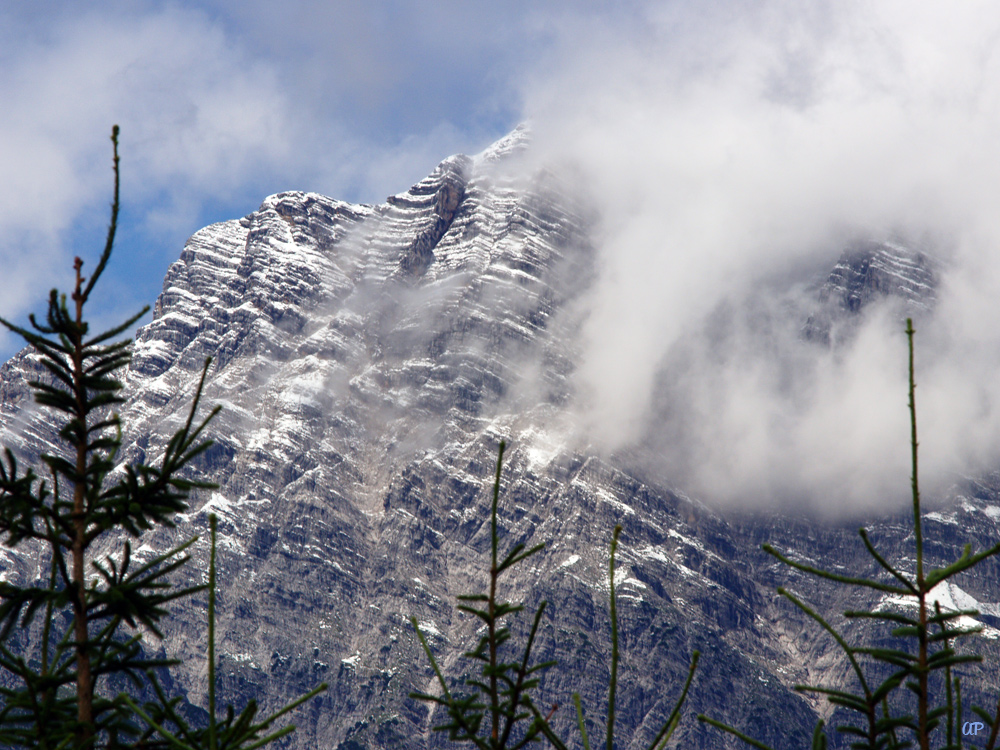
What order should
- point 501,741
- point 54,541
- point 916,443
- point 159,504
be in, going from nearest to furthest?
point 916,443
point 501,741
point 54,541
point 159,504

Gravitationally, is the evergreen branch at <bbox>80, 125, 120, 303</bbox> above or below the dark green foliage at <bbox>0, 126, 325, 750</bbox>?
above

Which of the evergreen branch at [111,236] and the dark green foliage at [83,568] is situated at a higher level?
the evergreen branch at [111,236]

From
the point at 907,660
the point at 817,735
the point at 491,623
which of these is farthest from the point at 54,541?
the point at 907,660

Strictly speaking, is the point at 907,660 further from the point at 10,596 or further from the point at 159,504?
the point at 10,596

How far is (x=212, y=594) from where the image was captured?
26.6 ft

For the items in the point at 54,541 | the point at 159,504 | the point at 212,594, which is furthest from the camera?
the point at 159,504

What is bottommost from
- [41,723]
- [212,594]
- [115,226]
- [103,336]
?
[41,723]

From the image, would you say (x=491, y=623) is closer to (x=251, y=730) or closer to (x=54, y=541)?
(x=251, y=730)

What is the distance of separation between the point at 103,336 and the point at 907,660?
32.7ft

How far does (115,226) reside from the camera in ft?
40.5

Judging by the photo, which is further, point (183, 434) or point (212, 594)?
point (183, 434)

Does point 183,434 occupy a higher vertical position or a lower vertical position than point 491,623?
higher

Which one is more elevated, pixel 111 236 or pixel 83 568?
pixel 111 236

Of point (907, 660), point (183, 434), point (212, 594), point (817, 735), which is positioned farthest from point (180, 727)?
point (907, 660)
